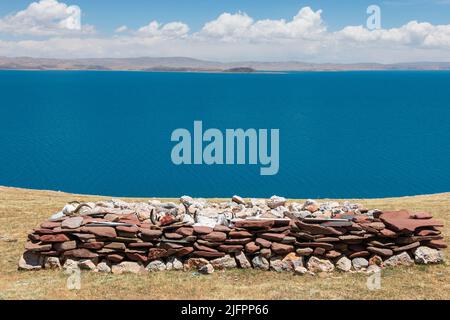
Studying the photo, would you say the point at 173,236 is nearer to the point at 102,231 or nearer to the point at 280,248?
the point at 102,231

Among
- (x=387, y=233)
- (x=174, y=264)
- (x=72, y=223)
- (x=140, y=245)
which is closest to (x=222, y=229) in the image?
(x=174, y=264)

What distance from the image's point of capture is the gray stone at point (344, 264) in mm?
16469

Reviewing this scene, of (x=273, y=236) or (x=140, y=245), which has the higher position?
(x=273, y=236)

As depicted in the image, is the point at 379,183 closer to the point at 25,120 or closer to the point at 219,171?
the point at 219,171

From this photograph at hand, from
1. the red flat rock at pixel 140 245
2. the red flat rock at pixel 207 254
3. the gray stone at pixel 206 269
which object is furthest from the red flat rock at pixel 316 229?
the red flat rock at pixel 140 245

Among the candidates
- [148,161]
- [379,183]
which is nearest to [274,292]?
[379,183]

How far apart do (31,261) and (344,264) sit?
9.88m

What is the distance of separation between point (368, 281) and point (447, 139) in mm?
97435

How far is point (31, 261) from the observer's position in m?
16.9

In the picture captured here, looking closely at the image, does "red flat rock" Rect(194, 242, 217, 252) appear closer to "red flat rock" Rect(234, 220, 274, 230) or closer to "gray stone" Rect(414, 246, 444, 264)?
"red flat rock" Rect(234, 220, 274, 230)

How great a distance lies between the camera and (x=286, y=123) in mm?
123938

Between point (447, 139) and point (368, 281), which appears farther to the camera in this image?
point (447, 139)
